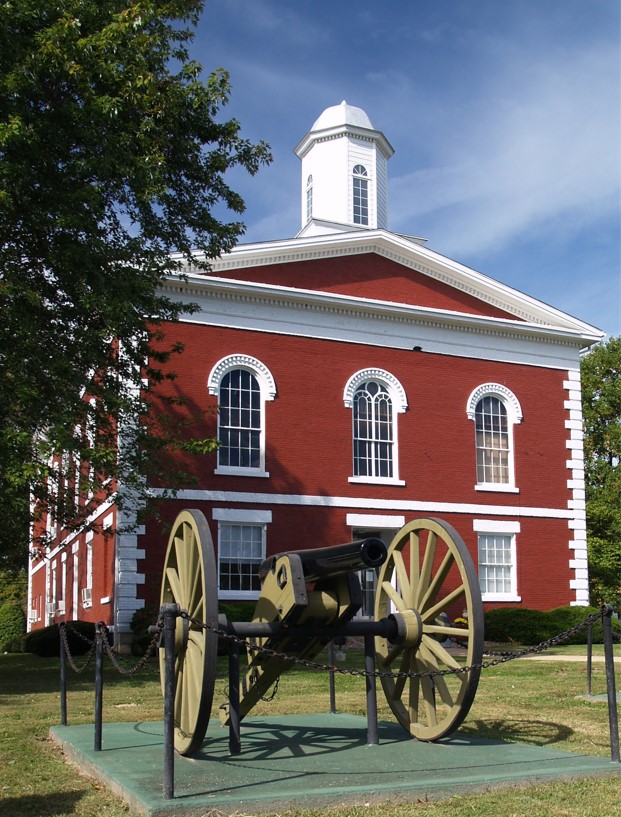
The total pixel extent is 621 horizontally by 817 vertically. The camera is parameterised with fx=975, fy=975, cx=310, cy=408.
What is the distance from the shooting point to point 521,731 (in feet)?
31.8

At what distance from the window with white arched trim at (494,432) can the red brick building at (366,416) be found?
0.04 metres

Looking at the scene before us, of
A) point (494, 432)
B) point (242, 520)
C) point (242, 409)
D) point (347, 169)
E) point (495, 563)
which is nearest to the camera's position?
point (242, 520)

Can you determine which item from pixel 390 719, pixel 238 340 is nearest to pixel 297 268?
pixel 238 340

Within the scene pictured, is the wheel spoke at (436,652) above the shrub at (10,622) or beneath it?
above

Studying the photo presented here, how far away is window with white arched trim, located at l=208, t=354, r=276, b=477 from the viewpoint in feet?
75.0

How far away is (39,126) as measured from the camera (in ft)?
49.0

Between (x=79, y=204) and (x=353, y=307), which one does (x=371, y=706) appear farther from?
(x=353, y=307)

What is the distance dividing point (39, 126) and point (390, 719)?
1019 centimetres

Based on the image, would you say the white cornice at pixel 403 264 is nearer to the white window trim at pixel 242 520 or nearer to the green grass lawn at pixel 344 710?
the white window trim at pixel 242 520

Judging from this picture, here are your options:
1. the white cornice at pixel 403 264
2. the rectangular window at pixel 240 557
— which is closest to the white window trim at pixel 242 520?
the rectangular window at pixel 240 557

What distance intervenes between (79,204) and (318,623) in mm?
9284

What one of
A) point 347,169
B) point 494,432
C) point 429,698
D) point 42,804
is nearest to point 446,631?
point 429,698

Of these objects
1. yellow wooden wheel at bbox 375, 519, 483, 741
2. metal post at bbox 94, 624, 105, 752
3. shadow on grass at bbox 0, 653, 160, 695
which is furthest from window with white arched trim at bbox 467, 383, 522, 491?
metal post at bbox 94, 624, 105, 752

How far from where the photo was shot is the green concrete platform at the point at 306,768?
20.2 ft
